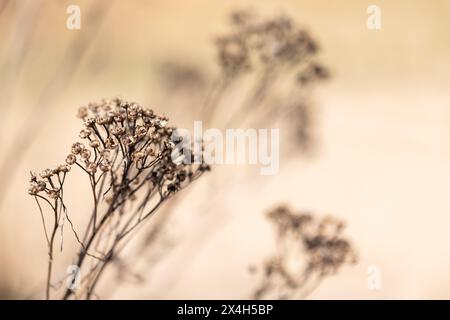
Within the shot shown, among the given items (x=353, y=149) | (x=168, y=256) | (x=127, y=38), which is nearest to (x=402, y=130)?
(x=353, y=149)

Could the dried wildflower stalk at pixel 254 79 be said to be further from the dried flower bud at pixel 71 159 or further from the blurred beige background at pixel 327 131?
the dried flower bud at pixel 71 159

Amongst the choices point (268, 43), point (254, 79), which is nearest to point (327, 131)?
point (254, 79)

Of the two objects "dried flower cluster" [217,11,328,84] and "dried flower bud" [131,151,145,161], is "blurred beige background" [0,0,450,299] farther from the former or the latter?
"dried flower bud" [131,151,145,161]

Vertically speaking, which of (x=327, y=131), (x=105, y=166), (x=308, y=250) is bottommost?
(x=308, y=250)

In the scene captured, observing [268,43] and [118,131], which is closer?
[118,131]

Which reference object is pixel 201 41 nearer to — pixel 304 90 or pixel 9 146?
pixel 304 90

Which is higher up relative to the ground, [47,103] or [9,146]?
[47,103]

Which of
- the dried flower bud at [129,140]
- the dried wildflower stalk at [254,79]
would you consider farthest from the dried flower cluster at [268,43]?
the dried flower bud at [129,140]

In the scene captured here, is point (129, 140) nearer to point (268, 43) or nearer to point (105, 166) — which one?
point (105, 166)
